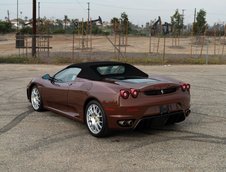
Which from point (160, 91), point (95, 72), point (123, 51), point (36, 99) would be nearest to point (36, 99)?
point (36, 99)

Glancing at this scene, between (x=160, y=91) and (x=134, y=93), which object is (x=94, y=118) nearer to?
(x=134, y=93)

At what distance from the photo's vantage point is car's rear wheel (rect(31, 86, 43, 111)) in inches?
352

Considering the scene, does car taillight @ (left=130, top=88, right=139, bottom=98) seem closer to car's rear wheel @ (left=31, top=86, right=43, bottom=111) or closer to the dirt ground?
car's rear wheel @ (left=31, top=86, right=43, bottom=111)

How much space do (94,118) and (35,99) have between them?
102 inches

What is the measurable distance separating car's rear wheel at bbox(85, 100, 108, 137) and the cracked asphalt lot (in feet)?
0.48

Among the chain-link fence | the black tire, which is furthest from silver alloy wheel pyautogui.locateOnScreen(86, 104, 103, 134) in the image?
the chain-link fence

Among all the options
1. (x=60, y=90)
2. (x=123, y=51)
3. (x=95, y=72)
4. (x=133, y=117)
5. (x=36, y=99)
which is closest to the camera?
(x=133, y=117)

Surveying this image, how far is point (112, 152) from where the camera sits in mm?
6074

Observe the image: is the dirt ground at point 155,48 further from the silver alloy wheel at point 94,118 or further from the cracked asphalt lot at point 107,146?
the silver alloy wheel at point 94,118

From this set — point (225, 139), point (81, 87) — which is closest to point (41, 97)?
point (81, 87)

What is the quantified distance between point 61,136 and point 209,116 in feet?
11.0

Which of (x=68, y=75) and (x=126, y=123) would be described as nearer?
(x=126, y=123)

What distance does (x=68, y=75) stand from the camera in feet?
26.4

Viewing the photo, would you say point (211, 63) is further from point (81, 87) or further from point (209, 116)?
point (81, 87)
